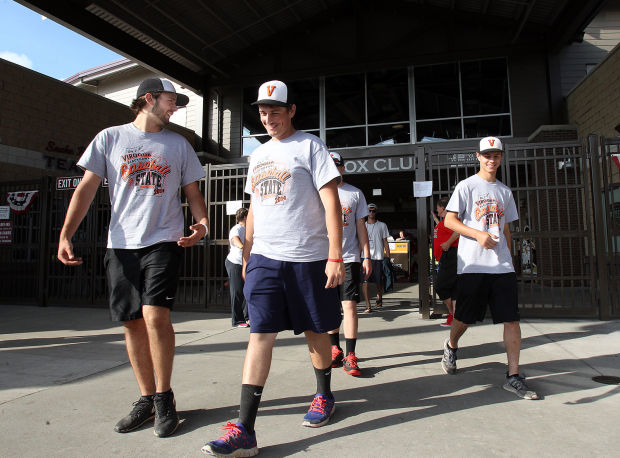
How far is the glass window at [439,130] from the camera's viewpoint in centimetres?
1438

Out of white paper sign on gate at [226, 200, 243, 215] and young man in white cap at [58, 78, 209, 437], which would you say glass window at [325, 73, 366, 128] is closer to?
white paper sign on gate at [226, 200, 243, 215]

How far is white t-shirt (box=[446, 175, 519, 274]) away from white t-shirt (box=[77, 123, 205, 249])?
222 cm

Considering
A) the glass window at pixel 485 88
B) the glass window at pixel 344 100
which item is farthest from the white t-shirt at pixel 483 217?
the glass window at pixel 344 100

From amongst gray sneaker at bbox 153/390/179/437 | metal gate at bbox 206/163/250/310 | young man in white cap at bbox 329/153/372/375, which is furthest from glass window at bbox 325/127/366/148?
gray sneaker at bbox 153/390/179/437

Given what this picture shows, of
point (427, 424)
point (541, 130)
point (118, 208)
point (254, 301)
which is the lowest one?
point (427, 424)

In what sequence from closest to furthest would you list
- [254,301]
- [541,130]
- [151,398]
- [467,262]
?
[254,301] → [151,398] → [467,262] → [541,130]

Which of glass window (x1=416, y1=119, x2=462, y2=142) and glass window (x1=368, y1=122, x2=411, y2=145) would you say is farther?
glass window (x1=368, y1=122, x2=411, y2=145)

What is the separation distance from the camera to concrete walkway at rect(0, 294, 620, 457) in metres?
2.29

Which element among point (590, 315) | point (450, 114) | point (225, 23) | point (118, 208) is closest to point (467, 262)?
point (118, 208)

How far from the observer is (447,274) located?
5.38m

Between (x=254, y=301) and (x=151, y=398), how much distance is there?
954mm

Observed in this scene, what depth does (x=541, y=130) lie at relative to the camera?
39.2ft

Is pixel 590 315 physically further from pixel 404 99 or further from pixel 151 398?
pixel 404 99

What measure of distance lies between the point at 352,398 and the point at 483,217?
1.75 meters
